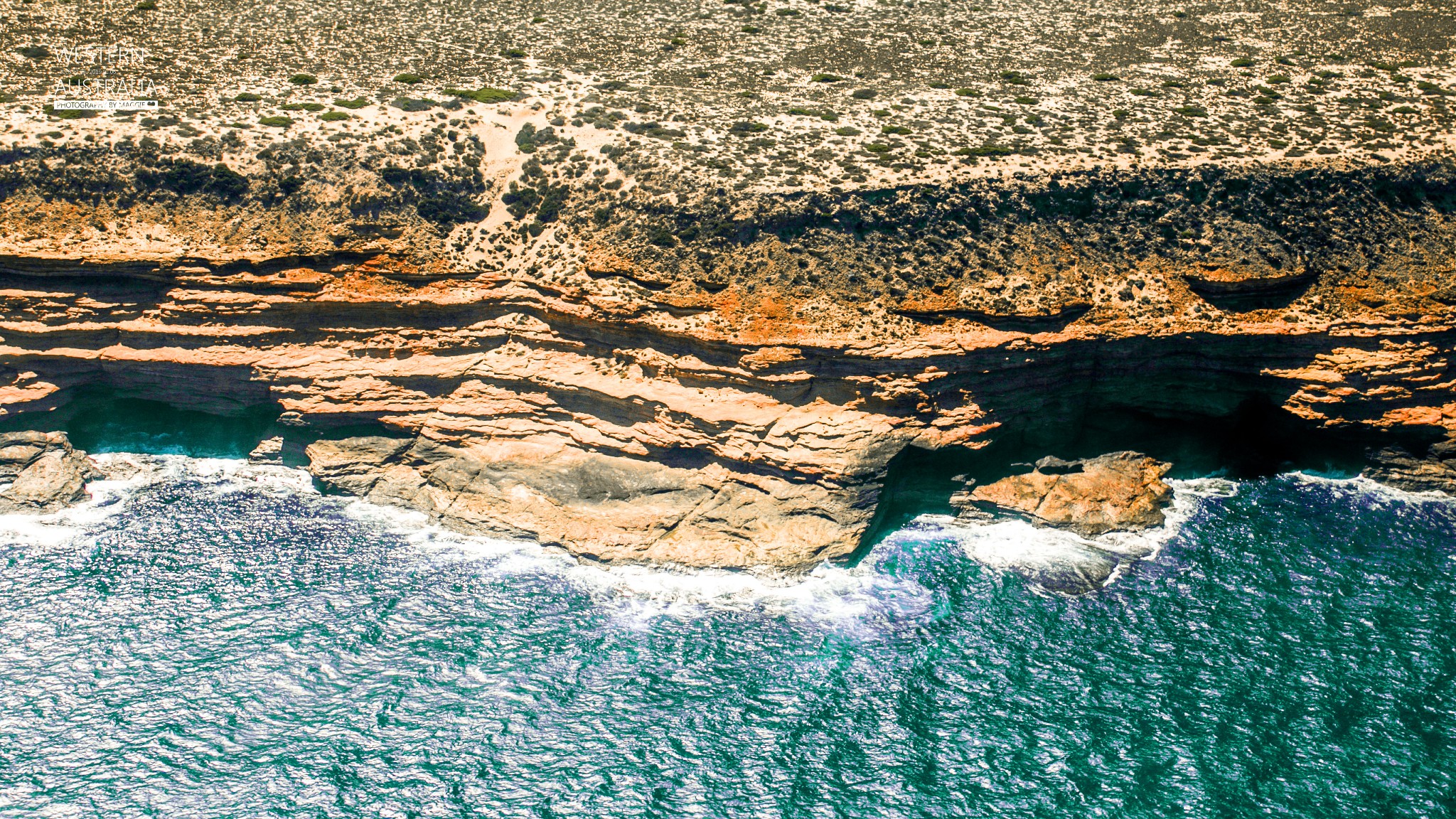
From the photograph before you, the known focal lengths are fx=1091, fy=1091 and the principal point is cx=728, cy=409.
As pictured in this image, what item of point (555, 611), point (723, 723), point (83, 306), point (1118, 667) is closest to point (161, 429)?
point (83, 306)

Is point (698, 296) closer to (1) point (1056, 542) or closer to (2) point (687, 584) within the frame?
(2) point (687, 584)

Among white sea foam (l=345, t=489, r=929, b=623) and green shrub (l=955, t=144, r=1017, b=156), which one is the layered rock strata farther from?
green shrub (l=955, t=144, r=1017, b=156)

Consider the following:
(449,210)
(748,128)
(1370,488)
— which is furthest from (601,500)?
(1370,488)

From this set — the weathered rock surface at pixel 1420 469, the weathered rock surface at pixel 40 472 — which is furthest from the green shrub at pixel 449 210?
the weathered rock surface at pixel 1420 469

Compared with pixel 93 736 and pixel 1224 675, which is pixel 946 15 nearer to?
pixel 1224 675

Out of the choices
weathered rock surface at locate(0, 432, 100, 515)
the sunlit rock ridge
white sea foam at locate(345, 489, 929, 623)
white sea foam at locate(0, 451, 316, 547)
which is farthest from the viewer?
weathered rock surface at locate(0, 432, 100, 515)

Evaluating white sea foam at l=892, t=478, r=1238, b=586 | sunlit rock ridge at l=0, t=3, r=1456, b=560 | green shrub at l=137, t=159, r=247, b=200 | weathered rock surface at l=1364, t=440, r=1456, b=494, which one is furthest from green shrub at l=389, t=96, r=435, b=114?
weathered rock surface at l=1364, t=440, r=1456, b=494
